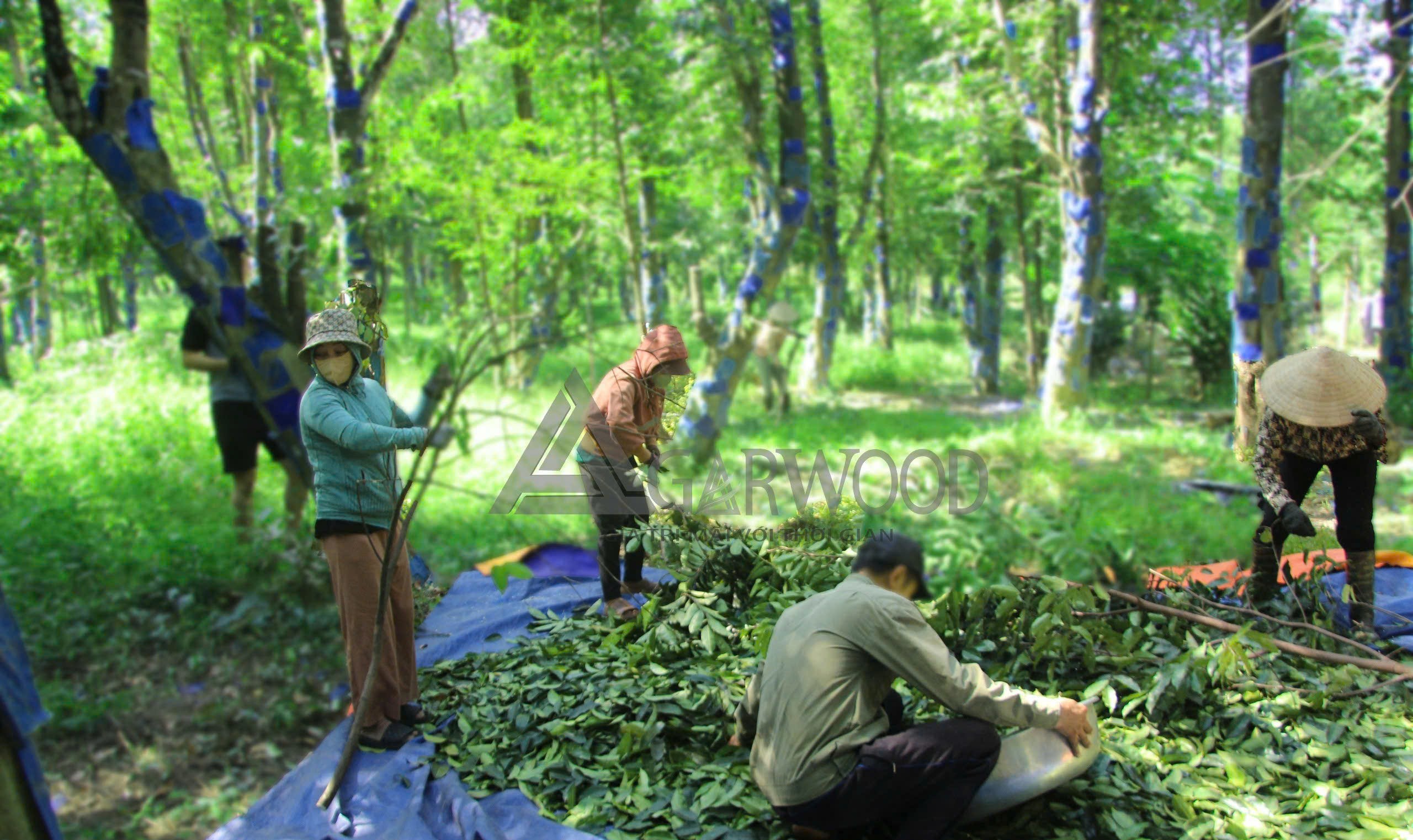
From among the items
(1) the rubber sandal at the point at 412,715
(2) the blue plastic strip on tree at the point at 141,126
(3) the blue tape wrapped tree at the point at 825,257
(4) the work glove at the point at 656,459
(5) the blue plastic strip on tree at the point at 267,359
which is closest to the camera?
(1) the rubber sandal at the point at 412,715

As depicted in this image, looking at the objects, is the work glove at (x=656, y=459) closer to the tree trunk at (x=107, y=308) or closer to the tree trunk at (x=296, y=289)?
the tree trunk at (x=296, y=289)

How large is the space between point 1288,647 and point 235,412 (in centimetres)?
589

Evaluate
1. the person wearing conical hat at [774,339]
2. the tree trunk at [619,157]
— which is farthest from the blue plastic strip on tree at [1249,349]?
the tree trunk at [619,157]

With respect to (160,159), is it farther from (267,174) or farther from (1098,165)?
(1098,165)

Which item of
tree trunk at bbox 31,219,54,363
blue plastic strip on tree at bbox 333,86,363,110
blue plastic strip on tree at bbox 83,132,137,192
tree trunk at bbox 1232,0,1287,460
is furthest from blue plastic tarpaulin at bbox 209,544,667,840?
tree trunk at bbox 31,219,54,363

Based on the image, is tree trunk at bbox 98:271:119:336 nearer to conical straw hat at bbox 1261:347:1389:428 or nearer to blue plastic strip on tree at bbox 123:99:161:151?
blue plastic strip on tree at bbox 123:99:161:151

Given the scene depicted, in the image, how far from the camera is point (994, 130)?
42.2 ft

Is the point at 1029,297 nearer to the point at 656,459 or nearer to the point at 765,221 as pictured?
the point at 765,221

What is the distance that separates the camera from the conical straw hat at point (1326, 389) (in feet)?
8.91

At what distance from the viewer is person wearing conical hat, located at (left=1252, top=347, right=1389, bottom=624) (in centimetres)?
272

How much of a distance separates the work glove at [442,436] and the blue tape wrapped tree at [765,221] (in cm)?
566

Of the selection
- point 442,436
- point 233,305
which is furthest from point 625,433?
point 233,305

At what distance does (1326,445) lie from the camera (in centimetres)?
283

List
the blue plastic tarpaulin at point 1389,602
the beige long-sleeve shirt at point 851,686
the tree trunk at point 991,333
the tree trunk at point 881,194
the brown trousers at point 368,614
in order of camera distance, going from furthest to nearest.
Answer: the tree trunk at point 991,333, the tree trunk at point 881,194, the blue plastic tarpaulin at point 1389,602, the brown trousers at point 368,614, the beige long-sleeve shirt at point 851,686
